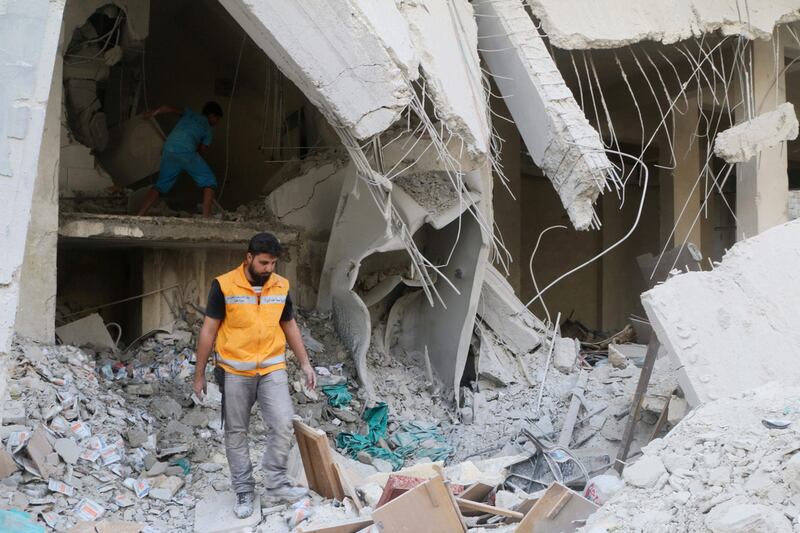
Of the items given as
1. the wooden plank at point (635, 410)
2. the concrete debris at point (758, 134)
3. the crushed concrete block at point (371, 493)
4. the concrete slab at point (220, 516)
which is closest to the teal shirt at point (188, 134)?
the concrete slab at point (220, 516)

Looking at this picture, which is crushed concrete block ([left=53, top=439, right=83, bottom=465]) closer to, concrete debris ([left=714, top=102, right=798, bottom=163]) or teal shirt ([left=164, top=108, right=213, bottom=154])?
teal shirt ([left=164, top=108, right=213, bottom=154])

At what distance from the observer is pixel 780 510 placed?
2814 mm

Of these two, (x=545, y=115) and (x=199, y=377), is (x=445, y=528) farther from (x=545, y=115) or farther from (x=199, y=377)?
(x=545, y=115)

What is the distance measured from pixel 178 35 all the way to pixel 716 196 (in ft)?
28.2

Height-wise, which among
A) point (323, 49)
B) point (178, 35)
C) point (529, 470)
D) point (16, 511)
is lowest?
point (529, 470)

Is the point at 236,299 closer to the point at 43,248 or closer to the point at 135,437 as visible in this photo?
the point at 135,437

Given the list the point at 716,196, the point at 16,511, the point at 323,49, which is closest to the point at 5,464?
the point at 16,511

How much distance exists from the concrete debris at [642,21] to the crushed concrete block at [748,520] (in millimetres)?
4294

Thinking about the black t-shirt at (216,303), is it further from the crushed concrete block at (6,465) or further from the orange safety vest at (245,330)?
the crushed concrete block at (6,465)

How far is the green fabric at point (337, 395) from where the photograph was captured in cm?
627

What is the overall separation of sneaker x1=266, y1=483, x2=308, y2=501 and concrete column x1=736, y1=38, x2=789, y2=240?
541 cm

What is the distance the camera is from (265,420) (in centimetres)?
425

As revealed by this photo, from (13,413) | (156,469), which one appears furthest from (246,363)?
(13,413)

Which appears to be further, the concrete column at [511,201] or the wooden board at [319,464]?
the concrete column at [511,201]
